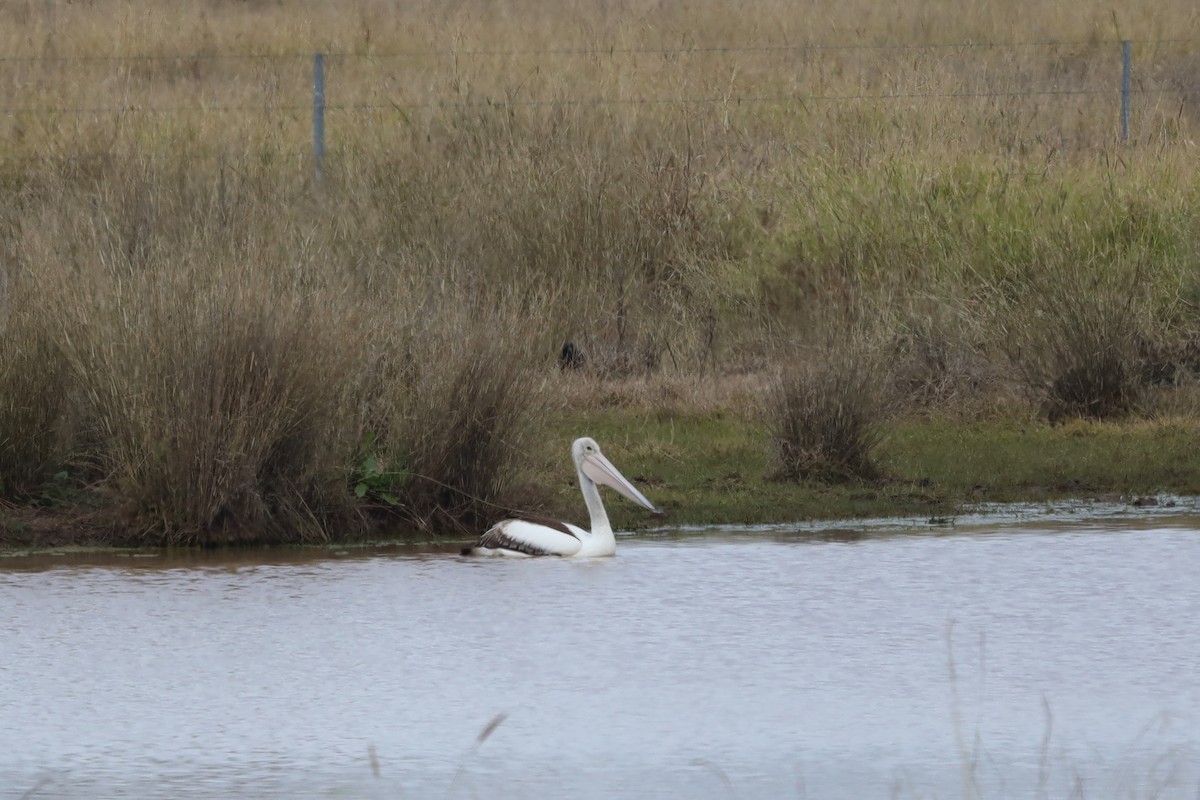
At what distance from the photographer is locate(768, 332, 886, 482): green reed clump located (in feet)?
39.7

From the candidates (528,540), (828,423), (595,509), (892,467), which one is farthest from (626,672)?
(892,467)

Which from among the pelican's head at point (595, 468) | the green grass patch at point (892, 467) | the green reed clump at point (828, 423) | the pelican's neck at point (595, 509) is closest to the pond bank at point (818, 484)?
the green grass patch at point (892, 467)

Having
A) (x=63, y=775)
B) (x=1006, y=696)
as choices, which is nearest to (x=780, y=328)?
(x=1006, y=696)

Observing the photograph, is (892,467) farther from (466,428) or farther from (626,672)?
(626,672)

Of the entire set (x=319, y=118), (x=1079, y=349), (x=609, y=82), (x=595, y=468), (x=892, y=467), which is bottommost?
(x=892, y=467)

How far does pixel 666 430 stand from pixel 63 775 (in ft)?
24.9

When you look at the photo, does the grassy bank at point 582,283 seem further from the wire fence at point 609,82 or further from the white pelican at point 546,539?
the white pelican at point 546,539

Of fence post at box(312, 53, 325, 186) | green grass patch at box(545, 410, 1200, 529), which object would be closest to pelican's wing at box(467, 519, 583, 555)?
green grass patch at box(545, 410, 1200, 529)

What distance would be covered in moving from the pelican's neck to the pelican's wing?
0.11 meters

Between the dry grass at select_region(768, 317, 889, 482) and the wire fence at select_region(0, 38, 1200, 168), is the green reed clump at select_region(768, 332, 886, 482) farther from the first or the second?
the wire fence at select_region(0, 38, 1200, 168)

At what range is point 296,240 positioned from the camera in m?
13.1

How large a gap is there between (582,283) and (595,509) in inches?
254

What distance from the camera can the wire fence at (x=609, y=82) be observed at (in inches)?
792

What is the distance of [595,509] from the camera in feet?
33.7
